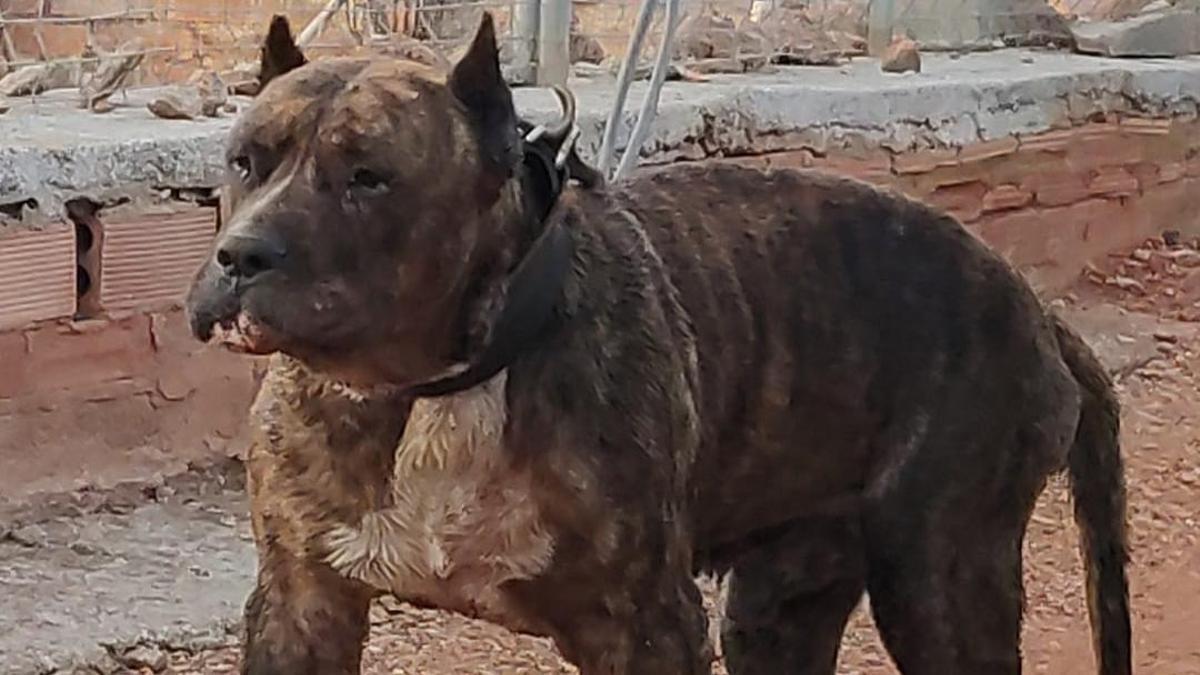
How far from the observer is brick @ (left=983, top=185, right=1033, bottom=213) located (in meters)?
7.27

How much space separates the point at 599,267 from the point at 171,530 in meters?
2.49

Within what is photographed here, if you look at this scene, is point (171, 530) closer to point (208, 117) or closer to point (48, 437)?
point (48, 437)

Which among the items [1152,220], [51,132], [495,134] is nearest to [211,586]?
[51,132]

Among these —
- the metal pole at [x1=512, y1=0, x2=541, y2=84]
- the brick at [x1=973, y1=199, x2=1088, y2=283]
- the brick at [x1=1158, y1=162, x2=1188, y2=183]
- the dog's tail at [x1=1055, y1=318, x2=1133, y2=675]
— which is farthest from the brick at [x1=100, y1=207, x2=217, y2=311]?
the brick at [x1=1158, y1=162, x2=1188, y2=183]

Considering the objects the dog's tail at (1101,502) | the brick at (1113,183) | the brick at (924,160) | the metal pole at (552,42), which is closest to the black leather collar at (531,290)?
the dog's tail at (1101,502)

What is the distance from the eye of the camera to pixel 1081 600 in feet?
16.5

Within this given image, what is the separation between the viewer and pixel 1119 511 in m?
3.65

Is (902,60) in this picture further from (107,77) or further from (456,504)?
(456,504)

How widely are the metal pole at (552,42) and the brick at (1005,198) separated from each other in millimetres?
1708

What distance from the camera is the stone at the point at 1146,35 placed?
327 inches

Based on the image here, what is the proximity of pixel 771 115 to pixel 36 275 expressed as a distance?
90.9 inches

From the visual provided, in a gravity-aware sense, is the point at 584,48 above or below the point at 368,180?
below

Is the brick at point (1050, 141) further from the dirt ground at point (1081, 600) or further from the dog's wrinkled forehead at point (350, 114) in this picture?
the dog's wrinkled forehead at point (350, 114)

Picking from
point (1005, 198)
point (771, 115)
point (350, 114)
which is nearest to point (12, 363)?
point (771, 115)
